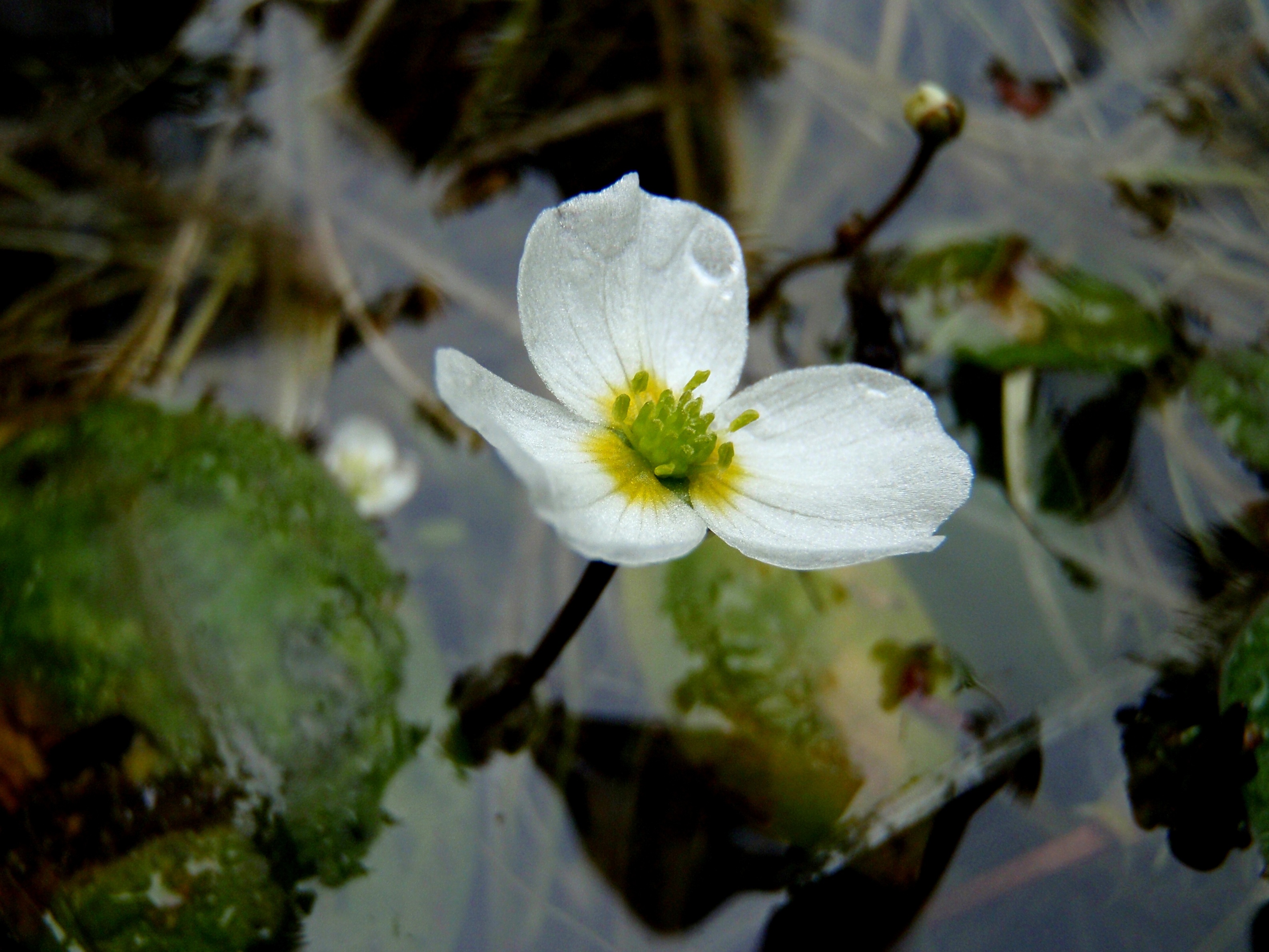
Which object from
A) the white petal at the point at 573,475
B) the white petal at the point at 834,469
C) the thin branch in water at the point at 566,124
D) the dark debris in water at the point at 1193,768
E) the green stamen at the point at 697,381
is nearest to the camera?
the white petal at the point at 573,475

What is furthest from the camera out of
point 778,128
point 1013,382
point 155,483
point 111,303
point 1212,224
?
point 778,128

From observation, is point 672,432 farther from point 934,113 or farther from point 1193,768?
point 1193,768

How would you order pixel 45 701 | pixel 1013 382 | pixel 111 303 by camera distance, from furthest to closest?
pixel 111 303
pixel 1013 382
pixel 45 701

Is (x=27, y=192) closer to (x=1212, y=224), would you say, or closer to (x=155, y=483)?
(x=155, y=483)

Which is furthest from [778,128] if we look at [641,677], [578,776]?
[578,776]

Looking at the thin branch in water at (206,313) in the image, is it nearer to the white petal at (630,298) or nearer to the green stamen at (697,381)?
the white petal at (630,298)

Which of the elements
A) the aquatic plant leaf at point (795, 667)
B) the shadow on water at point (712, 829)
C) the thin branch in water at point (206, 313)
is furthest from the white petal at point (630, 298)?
the thin branch in water at point (206, 313)
